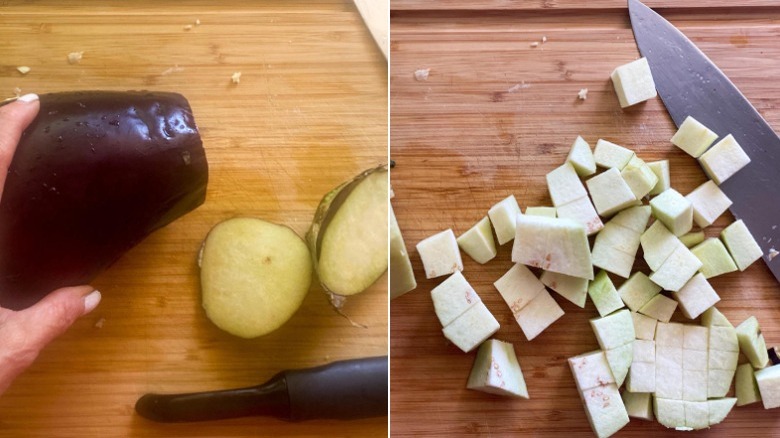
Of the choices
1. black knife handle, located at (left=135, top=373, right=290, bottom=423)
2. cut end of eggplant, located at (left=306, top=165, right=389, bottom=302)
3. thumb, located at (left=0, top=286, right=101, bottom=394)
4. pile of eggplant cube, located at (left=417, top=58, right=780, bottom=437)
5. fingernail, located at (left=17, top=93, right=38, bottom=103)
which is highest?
fingernail, located at (left=17, top=93, right=38, bottom=103)

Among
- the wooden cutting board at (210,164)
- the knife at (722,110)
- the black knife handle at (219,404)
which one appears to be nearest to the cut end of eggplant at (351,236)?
the wooden cutting board at (210,164)

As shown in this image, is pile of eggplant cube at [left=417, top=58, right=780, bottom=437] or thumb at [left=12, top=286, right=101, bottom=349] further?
pile of eggplant cube at [left=417, top=58, right=780, bottom=437]

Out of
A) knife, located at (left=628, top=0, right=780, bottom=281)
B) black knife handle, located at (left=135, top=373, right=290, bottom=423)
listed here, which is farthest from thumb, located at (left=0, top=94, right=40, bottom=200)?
knife, located at (left=628, top=0, right=780, bottom=281)

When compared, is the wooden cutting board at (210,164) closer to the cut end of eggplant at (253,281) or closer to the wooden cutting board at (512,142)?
the cut end of eggplant at (253,281)

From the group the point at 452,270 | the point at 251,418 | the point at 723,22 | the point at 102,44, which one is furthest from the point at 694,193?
the point at 102,44

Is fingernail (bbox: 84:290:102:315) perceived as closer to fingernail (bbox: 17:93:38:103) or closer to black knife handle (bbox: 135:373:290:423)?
black knife handle (bbox: 135:373:290:423)
